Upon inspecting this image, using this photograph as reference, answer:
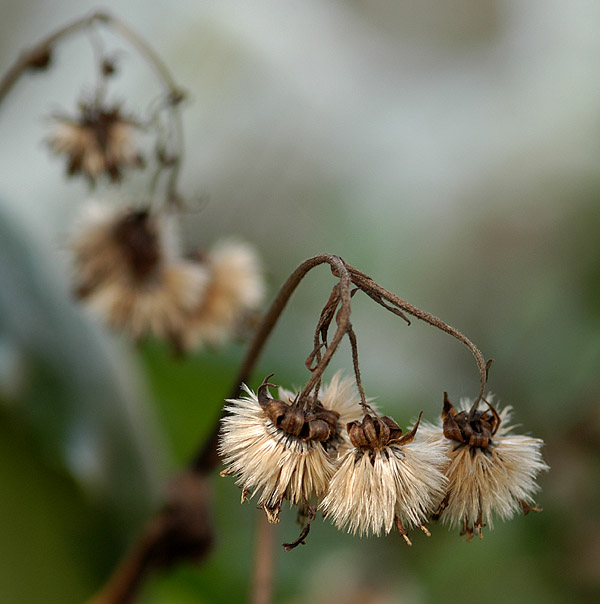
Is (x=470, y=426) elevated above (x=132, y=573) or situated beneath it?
elevated above

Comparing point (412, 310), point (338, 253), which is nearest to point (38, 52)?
point (412, 310)

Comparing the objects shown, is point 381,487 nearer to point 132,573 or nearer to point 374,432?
point 374,432

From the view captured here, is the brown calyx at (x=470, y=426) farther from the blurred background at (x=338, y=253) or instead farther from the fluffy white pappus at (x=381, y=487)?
the blurred background at (x=338, y=253)

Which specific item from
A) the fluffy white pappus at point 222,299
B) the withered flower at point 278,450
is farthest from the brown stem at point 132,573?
the withered flower at point 278,450

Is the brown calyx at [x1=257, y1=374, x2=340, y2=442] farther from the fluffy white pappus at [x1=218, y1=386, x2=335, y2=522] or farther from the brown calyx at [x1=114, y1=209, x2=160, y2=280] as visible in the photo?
the brown calyx at [x1=114, y1=209, x2=160, y2=280]

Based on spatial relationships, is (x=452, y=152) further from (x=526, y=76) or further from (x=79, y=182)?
(x=79, y=182)

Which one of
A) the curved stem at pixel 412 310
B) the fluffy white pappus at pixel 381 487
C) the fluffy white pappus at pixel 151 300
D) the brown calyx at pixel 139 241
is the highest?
the curved stem at pixel 412 310

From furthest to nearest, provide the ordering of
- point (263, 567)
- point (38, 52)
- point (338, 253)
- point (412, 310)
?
1. point (338, 253)
2. point (263, 567)
3. point (38, 52)
4. point (412, 310)

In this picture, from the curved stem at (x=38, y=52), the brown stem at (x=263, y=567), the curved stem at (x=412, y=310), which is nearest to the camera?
the curved stem at (x=412, y=310)
